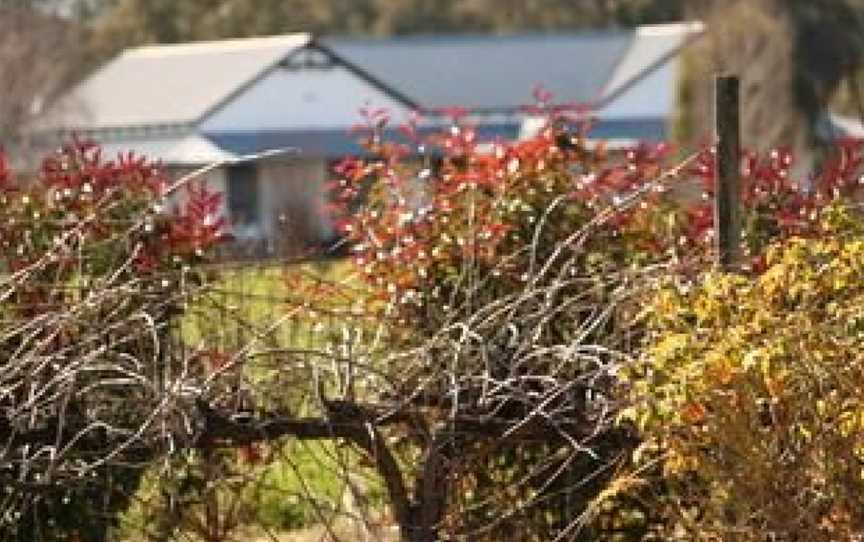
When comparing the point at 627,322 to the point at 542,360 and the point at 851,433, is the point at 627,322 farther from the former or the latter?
the point at 851,433

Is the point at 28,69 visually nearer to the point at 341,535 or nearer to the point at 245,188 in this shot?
the point at 245,188

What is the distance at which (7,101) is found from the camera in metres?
56.5

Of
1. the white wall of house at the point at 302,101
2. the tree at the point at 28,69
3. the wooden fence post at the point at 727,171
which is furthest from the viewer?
the white wall of house at the point at 302,101

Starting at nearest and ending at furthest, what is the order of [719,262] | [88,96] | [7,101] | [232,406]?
[232,406], [719,262], [7,101], [88,96]

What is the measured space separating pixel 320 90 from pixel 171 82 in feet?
14.4

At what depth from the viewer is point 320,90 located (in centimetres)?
5862

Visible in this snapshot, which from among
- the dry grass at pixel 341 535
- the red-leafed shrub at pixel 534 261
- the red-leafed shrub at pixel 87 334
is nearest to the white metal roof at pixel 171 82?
the dry grass at pixel 341 535

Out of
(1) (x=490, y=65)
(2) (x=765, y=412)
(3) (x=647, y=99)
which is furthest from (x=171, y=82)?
(2) (x=765, y=412)

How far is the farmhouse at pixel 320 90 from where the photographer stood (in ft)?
187

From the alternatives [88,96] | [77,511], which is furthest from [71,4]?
[77,511]

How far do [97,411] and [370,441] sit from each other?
836 mm

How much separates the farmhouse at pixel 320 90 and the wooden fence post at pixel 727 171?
150ft

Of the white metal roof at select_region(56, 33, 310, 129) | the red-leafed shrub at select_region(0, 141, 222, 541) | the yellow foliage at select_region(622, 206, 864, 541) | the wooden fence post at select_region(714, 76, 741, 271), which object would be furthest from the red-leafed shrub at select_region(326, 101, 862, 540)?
the white metal roof at select_region(56, 33, 310, 129)

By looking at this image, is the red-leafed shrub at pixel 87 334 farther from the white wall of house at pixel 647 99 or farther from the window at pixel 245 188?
the white wall of house at pixel 647 99
